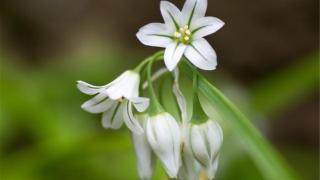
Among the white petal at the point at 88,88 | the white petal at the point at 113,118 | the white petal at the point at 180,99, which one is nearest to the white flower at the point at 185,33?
the white petal at the point at 180,99

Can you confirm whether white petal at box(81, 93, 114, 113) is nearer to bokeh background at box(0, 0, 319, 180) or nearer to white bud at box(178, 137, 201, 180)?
white bud at box(178, 137, 201, 180)

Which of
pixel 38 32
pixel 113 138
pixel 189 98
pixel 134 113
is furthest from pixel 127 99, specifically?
pixel 38 32

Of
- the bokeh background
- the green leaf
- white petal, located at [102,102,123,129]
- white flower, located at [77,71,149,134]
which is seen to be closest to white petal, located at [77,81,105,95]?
white flower, located at [77,71,149,134]

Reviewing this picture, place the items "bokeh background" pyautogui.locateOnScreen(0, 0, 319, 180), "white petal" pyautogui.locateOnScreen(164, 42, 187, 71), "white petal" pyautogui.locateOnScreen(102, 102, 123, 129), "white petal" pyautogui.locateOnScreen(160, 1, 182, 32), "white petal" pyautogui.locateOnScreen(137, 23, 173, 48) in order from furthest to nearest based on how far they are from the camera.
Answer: "bokeh background" pyautogui.locateOnScreen(0, 0, 319, 180) → "white petal" pyautogui.locateOnScreen(102, 102, 123, 129) → "white petal" pyautogui.locateOnScreen(160, 1, 182, 32) → "white petal" pyautogui.locateOnScreen(137, 23, 173, 48) → "white petal" pyautogui.locateOnScreen(164, 42, 187, 71)

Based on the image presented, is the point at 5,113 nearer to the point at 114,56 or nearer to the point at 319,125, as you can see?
the point at 114,56

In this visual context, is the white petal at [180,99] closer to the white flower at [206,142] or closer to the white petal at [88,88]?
the white flower at [206,142]
